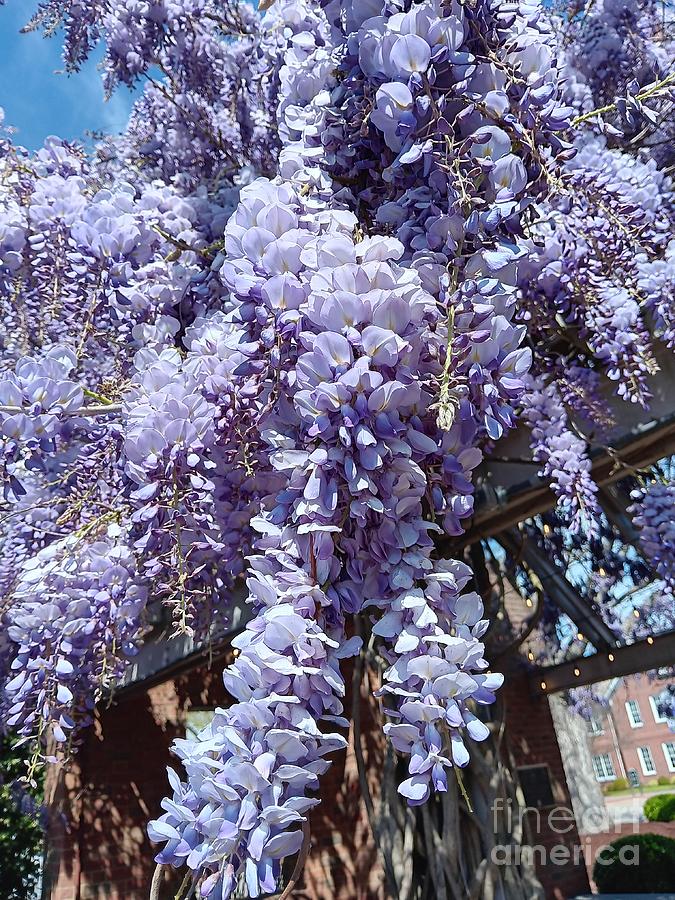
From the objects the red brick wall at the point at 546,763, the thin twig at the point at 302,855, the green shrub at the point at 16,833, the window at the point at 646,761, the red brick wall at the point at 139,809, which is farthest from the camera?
the window at the point at 646,761

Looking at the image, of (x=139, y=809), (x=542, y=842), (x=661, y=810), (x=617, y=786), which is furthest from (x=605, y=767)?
(x=139, y=809)

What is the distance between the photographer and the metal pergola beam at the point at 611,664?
4312mm

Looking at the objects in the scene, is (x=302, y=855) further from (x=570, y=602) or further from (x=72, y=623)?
(x=570, y=602)

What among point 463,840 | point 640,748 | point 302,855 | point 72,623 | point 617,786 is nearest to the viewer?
point 302,855

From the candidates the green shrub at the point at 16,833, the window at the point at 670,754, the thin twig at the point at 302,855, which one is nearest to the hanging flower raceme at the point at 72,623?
the thin twig at the point at 302,855

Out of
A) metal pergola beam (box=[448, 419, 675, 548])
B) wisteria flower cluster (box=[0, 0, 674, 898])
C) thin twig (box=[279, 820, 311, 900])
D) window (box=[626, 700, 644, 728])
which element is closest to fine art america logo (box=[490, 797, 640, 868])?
metal pergola beam (box=[448, 419, 675, 548])

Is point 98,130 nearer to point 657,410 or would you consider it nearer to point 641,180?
point 641,180

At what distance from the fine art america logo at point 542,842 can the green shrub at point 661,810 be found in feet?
13.9

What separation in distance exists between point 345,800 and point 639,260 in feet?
13.7

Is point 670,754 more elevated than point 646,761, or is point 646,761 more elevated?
point 670,754

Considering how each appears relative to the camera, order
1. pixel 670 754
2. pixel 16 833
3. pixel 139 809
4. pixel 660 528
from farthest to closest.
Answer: pixel 670 754 < pixel 139 809 < pixel 16 833 < pixel 660 528

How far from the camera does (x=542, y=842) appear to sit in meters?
5.62

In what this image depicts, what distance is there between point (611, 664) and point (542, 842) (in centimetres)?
203

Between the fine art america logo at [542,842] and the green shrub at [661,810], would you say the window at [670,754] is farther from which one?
the fine art america logo at [542,842]
